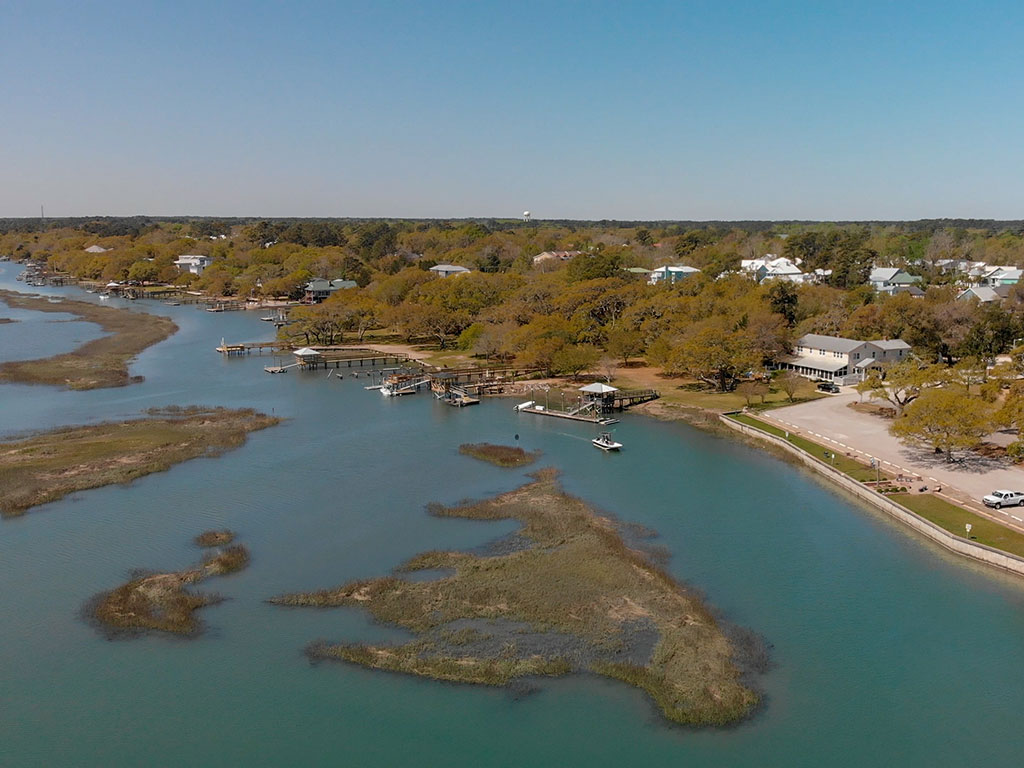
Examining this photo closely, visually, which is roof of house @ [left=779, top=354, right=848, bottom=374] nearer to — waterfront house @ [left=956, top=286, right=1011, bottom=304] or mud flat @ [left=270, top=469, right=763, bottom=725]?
waterfront house @ [left=956, top=286, right=1011, bottom=304]

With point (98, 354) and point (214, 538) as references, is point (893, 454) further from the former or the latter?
point (98, 354)

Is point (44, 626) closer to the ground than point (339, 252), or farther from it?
closer to the ground

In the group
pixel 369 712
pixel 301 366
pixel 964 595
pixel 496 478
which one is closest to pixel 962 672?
pixel 964 595

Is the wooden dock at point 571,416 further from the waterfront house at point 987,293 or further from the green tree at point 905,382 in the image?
the waterfront house at point 987,293

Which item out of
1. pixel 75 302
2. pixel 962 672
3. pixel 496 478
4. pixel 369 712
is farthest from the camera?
pixel 75 302

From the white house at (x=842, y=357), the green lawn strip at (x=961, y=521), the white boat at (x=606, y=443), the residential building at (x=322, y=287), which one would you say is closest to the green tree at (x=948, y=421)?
the green lawn strip at (x=961, y=521)

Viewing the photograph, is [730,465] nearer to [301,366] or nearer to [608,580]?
[608,580]

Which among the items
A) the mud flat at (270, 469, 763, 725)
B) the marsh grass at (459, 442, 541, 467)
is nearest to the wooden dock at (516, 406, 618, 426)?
the marsh grass at (459, 442, 541, 467)
